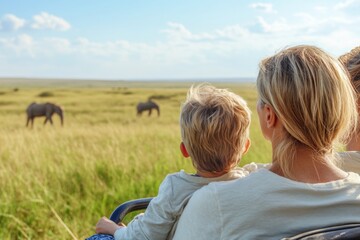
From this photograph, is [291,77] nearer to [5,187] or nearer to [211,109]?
[211,109]

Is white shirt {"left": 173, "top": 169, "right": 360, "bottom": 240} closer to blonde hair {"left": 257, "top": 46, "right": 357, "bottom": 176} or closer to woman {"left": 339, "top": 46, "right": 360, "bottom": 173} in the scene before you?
blonde hair {"left": 257, "top": 46, "right": 357, "bottom": 176}

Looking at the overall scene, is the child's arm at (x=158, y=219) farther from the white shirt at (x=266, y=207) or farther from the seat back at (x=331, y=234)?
the seat back at (x=331, y=234)

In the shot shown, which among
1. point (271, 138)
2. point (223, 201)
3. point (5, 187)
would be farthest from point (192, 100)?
point (5, 187)

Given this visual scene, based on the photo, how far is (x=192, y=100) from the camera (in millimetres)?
1688

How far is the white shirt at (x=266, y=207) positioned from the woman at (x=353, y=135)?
1.82 feet

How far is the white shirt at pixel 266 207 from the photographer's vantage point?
1.35m

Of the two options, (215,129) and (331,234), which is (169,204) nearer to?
(215,129)

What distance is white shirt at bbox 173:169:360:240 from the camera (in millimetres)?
1353

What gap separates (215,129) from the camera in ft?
5.31

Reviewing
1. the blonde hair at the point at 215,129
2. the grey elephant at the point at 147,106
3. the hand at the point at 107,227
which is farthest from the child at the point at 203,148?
the grey elephant at the point at 147,106

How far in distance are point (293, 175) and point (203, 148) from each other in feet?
1.02

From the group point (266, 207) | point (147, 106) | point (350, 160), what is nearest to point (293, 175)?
point (266, 207)

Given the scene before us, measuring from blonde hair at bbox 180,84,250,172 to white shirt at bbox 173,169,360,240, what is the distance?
256 millimetres

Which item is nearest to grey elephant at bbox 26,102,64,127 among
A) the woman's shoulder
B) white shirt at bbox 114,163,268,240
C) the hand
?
the hand
